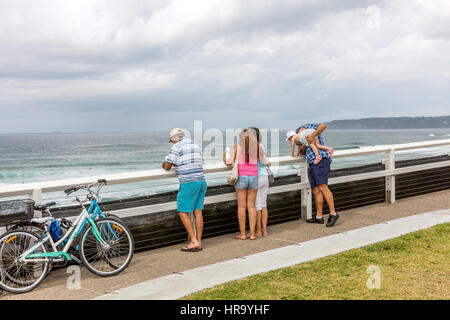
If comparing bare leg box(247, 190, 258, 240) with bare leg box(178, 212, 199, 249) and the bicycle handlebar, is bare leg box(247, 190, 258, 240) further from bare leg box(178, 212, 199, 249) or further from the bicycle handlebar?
the bicycle handlebar

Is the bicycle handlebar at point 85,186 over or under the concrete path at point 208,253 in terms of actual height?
over

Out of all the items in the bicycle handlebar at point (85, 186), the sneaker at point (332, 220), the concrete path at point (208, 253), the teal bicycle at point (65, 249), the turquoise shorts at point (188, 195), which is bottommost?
the concrete path at point (208, 253)

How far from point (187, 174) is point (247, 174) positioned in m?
1.03

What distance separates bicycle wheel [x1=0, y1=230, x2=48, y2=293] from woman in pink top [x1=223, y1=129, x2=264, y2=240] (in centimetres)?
290

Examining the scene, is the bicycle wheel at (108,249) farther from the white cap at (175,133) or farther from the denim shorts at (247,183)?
the denim shorts at (247,183)

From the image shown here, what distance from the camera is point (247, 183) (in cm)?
724

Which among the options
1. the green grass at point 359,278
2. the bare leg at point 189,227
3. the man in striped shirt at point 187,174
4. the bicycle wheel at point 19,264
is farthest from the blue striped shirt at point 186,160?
the bicycle wheel at point 19,264

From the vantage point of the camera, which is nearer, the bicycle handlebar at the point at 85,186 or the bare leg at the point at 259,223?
the bicycle handlebar at the point at 85,186

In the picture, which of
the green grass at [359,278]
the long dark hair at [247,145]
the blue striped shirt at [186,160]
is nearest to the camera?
the green grass at [359,278]

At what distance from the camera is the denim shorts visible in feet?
23.7

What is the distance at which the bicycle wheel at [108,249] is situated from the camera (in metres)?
5.71
